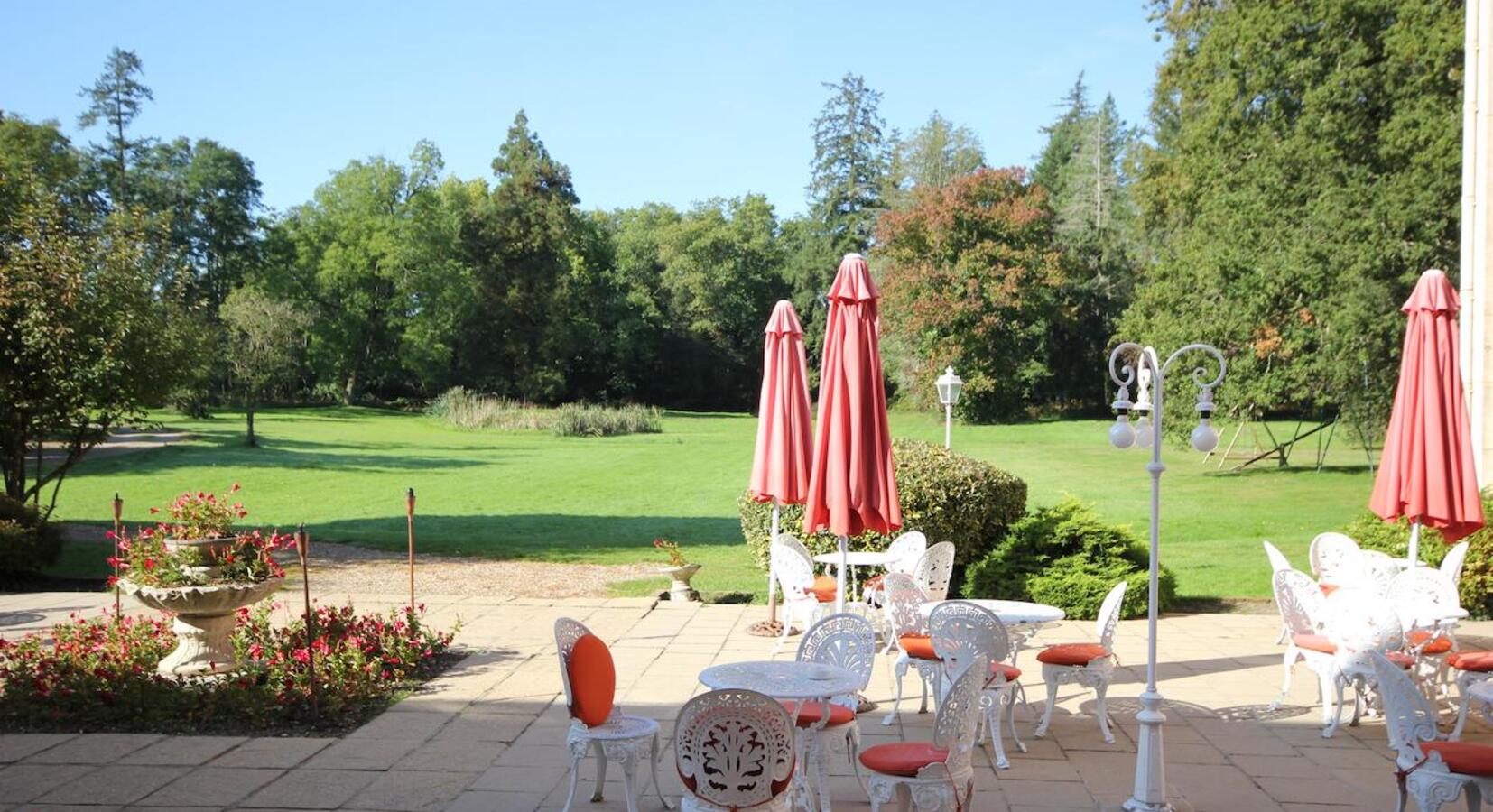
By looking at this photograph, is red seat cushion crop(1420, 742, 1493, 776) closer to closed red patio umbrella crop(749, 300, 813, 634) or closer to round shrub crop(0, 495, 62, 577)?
closed red patio umbrella crop(749, 300, 813, 634)

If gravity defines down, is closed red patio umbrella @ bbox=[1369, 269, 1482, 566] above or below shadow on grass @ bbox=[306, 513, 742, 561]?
above

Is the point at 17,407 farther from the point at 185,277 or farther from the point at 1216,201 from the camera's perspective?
the point at 1216,201

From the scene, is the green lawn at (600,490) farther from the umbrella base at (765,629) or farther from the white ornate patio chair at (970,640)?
the white ornate patio chair at (970,640)

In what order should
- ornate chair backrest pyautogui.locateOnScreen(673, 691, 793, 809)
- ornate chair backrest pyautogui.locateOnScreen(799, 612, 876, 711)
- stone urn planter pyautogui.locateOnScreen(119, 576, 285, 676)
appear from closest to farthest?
ornate chair backrest pyautogui.locateOnScreen(673, 691, 793, 809)
ornate chair backrest pyautogui.locateOnScreen(799, 612, 876, 711)
stone urn planter pyautogui.locateOnScreen(119, 576, 285, 676)

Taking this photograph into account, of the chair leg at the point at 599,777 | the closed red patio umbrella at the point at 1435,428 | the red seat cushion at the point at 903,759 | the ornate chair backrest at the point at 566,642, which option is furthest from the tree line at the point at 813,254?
the closed red patio umbrella at the point at 1435,428

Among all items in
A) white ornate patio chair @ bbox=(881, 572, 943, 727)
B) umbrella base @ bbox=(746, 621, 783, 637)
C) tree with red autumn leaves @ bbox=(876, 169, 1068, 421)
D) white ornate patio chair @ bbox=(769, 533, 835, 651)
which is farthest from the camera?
tree with red autumn leaves @ bbox=(876, 169, 1068, 421)

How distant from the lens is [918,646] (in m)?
7.27

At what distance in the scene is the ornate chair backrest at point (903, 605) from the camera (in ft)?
25.1

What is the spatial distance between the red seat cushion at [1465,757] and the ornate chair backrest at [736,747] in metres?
3.12

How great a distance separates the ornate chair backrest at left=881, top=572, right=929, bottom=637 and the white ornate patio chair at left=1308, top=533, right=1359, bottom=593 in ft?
14.2

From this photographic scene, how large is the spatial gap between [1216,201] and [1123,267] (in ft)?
88.4

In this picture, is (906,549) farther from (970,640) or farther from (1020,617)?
(970,640)

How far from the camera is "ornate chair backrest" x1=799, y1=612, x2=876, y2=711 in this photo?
241 inches

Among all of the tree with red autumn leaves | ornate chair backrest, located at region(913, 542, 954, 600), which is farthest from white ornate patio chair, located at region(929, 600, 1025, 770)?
the tree with red autumn leaves
